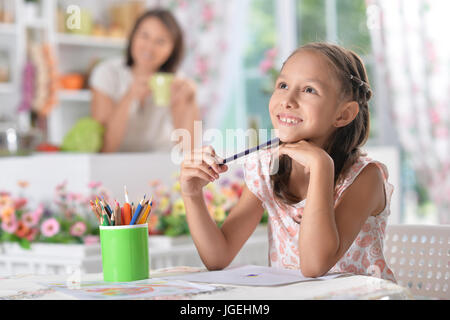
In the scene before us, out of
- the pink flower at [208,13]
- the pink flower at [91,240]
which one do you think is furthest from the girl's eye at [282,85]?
the pink flower at [208,13]

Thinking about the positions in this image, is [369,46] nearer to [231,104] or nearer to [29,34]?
[231,104]

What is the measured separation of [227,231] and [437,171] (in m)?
2.79

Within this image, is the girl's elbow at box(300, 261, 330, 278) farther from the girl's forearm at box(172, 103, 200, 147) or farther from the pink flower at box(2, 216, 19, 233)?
the girl's forearm at box(172, 103, 200, 147)

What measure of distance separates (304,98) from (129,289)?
508 mm

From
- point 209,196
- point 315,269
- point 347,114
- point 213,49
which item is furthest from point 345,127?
point 213,49

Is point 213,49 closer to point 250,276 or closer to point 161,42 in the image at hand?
point 161,42

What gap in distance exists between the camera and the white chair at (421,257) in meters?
1.41

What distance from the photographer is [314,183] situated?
1222 mm

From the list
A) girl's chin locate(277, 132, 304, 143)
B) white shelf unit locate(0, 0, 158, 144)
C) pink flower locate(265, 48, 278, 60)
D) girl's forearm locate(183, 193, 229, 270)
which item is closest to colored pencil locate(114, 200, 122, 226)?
girl's forearm locate(183, 193, 229, 270)

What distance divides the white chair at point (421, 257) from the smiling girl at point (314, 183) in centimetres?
8

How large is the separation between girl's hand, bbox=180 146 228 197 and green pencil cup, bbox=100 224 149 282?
0.56ft
